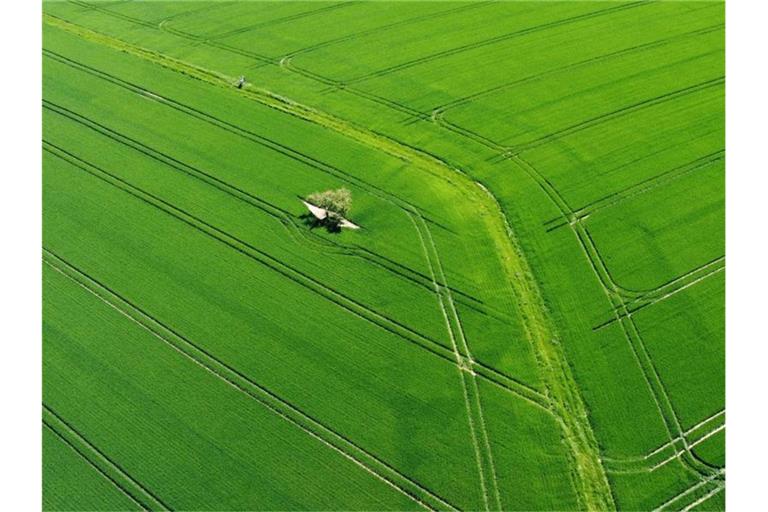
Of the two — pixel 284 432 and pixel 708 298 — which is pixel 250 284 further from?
pixel 708 298

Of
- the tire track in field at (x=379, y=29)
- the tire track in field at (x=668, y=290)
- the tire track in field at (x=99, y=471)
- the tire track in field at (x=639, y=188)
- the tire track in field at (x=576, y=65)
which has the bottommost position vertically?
the tire track in field at (x=99, y=471)

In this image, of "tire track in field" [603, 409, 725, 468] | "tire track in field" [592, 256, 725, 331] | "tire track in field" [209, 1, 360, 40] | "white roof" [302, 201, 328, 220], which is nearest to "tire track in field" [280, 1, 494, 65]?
"tire track in field" [209, 1, 360, 40]

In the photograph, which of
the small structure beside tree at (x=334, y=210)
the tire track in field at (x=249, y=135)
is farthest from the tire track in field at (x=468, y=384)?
the small structure beside tree at (x=334, y=210)

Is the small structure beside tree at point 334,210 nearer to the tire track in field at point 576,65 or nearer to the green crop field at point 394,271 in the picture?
the green crop field at point 394,271

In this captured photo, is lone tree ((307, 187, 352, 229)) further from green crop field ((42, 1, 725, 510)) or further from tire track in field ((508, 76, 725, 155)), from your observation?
tire track in field ((508, 76, 725, 155))

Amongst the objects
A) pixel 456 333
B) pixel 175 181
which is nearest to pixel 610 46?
pixel 456 333

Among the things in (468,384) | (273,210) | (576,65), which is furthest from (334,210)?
(576,65)
